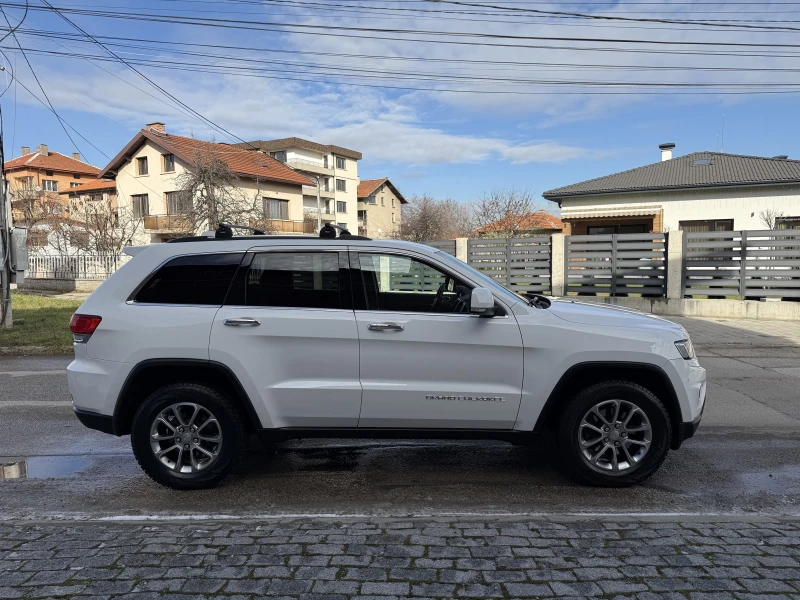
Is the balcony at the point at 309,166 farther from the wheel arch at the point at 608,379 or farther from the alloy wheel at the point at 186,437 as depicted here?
the wheel arch at the point at 608,379

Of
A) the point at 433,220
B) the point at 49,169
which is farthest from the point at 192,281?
the point at 49,169

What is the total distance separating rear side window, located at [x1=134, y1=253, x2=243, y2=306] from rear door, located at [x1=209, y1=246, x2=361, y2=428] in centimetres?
16

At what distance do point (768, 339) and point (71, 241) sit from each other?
36.7 meters

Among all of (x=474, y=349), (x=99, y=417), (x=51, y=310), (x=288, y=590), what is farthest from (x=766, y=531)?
(x=51, y=310)

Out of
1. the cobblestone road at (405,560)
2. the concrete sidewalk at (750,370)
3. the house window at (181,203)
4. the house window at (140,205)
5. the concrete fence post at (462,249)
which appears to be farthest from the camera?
the house window at (140,205)

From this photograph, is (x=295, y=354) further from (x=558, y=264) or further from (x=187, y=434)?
(x=558, y=264)

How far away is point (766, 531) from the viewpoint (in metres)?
3.35

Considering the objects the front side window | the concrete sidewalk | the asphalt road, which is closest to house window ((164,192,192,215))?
the concrete sidewalk

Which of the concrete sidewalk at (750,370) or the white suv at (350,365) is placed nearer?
the white suv at (350,365)

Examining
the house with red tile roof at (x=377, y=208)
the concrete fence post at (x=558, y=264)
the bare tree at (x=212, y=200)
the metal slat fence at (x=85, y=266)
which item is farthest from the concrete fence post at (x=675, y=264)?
the house with red tile roof at (x=377, y=208)

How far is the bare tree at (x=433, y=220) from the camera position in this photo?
Result: 58250mm

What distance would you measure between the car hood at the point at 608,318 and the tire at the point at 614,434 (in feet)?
1.39

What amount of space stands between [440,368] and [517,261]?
1429cm

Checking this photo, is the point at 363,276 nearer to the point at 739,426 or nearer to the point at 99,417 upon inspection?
the point at 99,417
